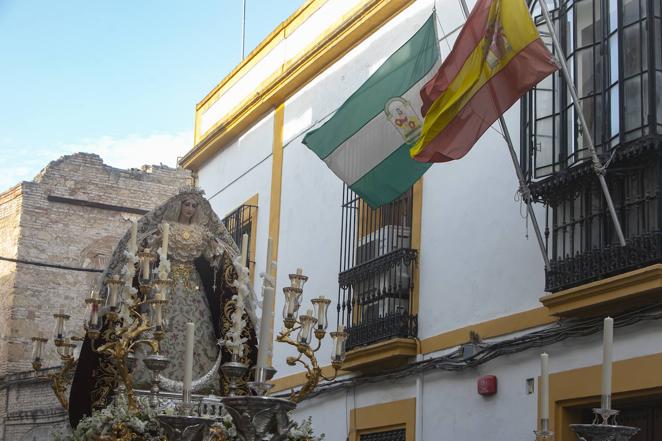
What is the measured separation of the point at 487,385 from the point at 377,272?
1.96 meters

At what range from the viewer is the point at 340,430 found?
11641 millimetres

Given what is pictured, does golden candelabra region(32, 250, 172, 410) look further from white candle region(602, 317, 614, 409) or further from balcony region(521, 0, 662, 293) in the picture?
white candle region(602, 317, 614, 409)

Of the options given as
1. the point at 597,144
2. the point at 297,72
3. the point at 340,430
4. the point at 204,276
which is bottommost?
the point at 340,430

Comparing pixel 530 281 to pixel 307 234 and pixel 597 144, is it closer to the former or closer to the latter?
pixel 597 144

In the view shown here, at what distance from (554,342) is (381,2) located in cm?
460

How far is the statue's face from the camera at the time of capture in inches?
346

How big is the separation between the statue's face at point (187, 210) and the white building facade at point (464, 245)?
239 cm

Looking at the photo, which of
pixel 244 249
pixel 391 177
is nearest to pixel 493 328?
pixel 391 177

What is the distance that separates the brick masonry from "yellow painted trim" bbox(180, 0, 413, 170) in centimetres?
572

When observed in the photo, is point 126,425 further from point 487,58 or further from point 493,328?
point 487,58

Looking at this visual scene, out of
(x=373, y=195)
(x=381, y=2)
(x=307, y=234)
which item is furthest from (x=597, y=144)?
(x=307, y=234)

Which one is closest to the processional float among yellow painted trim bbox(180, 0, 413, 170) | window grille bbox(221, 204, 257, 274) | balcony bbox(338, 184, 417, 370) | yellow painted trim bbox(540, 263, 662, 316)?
yellow painted trim bbox(540, 263, 662, 316)

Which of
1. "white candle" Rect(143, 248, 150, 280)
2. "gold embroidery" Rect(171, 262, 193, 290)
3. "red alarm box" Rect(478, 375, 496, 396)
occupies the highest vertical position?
"gold embroidery" Rect(171, 262, 193, 290)

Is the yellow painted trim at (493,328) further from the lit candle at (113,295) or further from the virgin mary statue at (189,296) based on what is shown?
the lit candle at (113,295)
